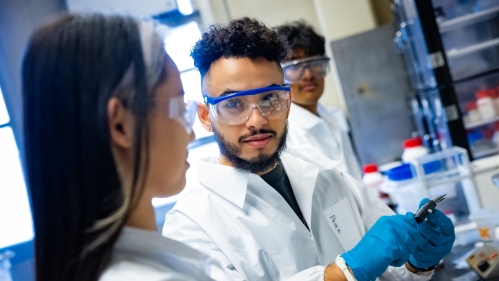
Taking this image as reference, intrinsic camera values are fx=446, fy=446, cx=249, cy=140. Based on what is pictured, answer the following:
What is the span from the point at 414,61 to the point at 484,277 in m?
1.82

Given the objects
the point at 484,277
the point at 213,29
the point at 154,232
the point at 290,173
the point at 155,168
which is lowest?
the point at 484,277

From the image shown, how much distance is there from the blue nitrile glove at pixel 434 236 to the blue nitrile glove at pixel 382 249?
4.9 inches

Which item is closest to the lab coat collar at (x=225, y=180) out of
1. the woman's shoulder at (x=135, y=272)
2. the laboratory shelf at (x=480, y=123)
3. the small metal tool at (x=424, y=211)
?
the small metal tool at (x=424, y=211)

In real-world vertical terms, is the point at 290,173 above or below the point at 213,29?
below

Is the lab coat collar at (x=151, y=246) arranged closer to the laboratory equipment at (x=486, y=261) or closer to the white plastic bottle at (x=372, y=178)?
the laboratory equipment at (x=486, y=261)

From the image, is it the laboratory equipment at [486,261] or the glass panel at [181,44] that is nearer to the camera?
the glass panel at [181,44]

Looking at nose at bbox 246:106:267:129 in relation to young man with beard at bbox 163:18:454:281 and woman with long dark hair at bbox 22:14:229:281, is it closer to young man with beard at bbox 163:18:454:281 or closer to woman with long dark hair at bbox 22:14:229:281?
young man with beard at bbox 163:18:454:281

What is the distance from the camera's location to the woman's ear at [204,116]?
1477 millimetres

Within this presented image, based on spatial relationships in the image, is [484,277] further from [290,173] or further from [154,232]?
[154,232]

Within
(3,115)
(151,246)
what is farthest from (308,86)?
(3,115)

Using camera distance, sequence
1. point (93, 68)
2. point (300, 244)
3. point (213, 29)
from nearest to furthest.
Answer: point (93, 68)
point (300, 244)
point (213, 29)

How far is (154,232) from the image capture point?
0.75 metres

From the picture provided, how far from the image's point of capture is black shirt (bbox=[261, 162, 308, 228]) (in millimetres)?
1429

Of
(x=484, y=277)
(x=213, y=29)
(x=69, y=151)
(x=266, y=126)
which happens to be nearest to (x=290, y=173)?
(x=266, y=126)
